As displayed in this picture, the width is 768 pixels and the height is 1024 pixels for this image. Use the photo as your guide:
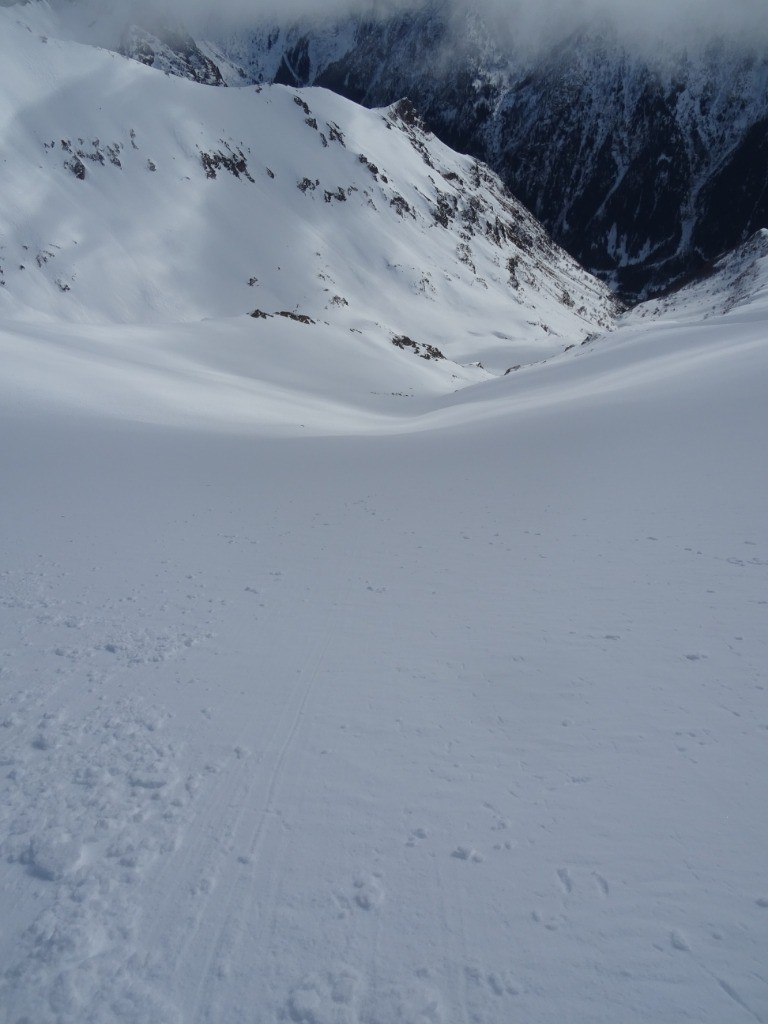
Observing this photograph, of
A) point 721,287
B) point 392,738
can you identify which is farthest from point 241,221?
point 392,738

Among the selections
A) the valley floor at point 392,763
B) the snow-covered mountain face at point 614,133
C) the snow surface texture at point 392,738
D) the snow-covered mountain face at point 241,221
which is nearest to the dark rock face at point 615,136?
the snow-covered mountain face at point 614,133

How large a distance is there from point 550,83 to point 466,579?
199394 millimetres

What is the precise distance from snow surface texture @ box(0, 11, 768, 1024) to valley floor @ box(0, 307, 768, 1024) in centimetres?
1

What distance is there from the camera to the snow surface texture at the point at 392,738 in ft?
6.77

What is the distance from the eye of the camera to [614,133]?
6294 inches

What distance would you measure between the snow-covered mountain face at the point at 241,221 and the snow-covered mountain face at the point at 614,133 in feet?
279

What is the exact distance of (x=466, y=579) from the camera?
5.23 meters

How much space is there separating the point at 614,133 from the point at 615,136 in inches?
31.2

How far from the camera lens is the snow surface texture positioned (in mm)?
2064

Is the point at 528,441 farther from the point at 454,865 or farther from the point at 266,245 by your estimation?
the point at 266,245

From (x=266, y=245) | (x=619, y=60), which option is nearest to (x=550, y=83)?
(x=619, y=60)

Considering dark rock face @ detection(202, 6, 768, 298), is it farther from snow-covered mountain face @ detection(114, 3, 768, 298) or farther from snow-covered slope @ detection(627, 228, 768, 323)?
snow-covered slope @ detection(627, 228, 768, 323)

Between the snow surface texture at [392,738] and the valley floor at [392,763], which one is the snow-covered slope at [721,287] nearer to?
the snow surface texture at [392,738]

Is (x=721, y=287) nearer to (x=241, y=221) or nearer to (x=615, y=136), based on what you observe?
(x=241, y=221)
